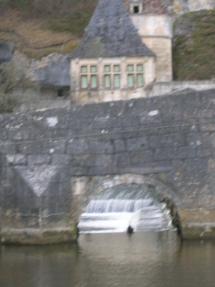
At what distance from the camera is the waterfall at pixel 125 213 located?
50.6ft

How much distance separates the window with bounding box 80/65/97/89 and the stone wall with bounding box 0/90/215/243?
17.8 metres

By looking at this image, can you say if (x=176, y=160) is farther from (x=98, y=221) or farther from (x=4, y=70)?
(x=4, y=70)

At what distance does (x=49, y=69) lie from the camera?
3312cm

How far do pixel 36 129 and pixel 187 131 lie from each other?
304cm

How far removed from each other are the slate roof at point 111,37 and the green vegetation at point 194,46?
2.92 m

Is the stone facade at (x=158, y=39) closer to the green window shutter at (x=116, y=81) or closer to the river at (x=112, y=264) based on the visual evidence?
the green window shutter at (x=116, y=81)

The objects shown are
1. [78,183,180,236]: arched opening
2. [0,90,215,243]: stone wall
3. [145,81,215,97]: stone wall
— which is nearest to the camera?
[0,90,215,243]: stone wall

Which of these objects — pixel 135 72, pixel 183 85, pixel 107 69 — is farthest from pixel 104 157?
pixel 107 69

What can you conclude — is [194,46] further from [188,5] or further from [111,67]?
[111,67]

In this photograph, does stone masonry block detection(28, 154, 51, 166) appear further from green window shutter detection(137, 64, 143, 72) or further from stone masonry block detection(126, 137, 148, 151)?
green window shutter detection(137, 64, 143, 72)

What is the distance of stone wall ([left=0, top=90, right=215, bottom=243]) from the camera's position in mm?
12125

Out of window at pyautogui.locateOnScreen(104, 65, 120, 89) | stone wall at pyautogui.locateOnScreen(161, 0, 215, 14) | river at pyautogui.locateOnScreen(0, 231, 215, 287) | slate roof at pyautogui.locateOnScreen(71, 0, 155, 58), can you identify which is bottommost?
river at pyautogui.locateOnScreen(0, 231, 215, 287)

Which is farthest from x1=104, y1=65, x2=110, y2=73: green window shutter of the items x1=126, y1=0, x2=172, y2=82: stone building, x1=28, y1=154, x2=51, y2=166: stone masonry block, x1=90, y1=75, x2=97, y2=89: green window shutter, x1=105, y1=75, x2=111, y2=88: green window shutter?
x1=28, y1=154, x2=51, y2=166: stone masonry block

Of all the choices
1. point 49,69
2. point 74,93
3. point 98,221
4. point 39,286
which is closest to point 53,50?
point 49,69
